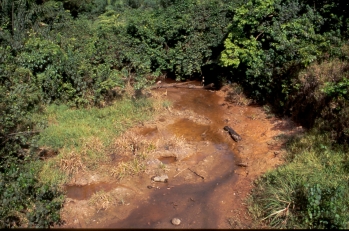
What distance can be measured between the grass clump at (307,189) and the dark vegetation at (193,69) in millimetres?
22

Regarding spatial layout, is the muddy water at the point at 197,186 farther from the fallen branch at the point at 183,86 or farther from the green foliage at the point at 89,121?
the fallen branch at the point at 183,86

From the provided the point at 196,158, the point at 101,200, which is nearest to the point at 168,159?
the point at 196,158

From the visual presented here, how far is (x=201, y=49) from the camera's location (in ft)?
46.0

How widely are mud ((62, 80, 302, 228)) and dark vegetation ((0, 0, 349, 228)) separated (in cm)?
55

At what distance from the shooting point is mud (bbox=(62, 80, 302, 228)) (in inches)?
292

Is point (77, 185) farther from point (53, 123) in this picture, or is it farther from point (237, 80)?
point (237, 80)

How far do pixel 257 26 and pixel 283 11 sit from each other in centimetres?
96

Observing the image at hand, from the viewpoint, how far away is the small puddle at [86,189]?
810cm

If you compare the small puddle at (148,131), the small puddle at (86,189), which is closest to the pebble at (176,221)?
the small puddle at (86,189)

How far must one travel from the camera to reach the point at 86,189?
8.32m

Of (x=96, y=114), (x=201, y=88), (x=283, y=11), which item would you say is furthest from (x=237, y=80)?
(x=96, y=114)

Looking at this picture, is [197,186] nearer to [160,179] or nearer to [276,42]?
[160,179]

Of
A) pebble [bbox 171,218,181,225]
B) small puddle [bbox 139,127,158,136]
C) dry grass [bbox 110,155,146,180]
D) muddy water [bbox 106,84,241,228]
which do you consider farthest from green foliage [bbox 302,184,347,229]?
small puddle [bbox 139,127,158,136]

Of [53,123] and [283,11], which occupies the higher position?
[283,11]
